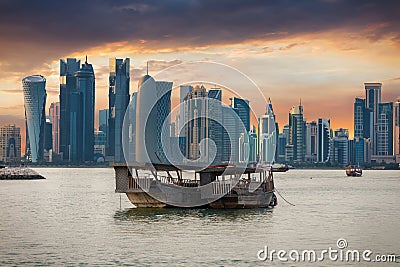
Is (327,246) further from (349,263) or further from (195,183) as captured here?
(195,183)

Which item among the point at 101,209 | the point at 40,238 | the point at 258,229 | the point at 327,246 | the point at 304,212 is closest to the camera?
the point at 327,246

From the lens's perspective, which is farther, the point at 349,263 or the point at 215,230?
the point at 215,230

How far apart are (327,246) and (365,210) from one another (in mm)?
30014

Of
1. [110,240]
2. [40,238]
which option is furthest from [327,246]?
[40,238]

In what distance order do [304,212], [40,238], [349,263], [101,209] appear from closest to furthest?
[349,263], [40,238], [304,212], [101,209]

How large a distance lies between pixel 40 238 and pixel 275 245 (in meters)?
15.4

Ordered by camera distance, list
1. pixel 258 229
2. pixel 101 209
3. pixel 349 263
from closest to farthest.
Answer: pixel 349 263 → pixel 258 229 → pixel 101 209

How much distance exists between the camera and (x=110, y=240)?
45.8m

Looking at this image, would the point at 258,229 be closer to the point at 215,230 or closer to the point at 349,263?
the point at 215,230

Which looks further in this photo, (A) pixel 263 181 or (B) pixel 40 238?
(A) pixel 263 181

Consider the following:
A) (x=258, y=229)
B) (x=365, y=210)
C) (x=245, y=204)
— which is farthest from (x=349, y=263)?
(x=365, y=210)

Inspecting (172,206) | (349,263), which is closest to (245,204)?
(172,206)

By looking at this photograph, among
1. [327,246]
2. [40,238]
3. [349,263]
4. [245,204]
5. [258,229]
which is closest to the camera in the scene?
[349,263]

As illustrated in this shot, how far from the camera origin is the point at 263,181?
216ft
